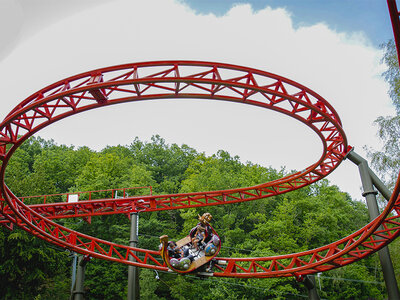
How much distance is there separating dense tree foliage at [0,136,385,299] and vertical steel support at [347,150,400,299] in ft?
31.1

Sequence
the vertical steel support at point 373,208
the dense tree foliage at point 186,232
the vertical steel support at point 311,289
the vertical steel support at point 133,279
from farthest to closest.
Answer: the dense tree foliage at point 186,232 → the vertical steel support at point 133,279 → the vertical steel support at point 311,289 → the vertical steel support at point 373,208

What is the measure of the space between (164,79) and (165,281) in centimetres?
1778

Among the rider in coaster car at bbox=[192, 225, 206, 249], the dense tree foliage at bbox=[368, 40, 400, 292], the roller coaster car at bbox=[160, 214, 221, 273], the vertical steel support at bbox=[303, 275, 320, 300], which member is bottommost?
the vertical steel support at bbox=[303, 275, 320, 300]

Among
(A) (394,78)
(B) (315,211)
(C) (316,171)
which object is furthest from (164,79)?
(B) (315,211)

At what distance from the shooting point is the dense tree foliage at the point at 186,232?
2005 centimetres

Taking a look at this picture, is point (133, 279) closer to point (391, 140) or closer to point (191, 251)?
point (191, 251)

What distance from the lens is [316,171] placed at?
1388 centimetres

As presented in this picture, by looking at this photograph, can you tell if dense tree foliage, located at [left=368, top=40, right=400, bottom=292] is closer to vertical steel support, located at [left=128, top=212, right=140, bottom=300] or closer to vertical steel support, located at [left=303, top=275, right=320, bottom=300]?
vertical steel support, located at [left=303, top=275, right=320, bottom=300]

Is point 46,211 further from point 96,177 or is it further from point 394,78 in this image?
point 394,78

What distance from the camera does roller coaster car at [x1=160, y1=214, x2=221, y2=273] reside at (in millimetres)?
10820

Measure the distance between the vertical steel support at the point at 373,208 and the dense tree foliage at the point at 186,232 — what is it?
946cm

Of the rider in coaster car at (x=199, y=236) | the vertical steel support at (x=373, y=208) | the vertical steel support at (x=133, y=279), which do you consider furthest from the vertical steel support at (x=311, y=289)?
the vertical steel support at (x=133, y=279)

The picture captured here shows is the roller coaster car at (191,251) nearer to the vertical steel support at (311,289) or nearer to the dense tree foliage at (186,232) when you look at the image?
the vertical steel support at (311,289)

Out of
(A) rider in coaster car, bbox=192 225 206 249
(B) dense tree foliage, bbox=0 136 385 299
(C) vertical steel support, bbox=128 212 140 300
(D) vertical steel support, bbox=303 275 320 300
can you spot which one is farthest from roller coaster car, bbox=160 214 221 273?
(B) dense tree foliage, bbox=0 136 385 299
